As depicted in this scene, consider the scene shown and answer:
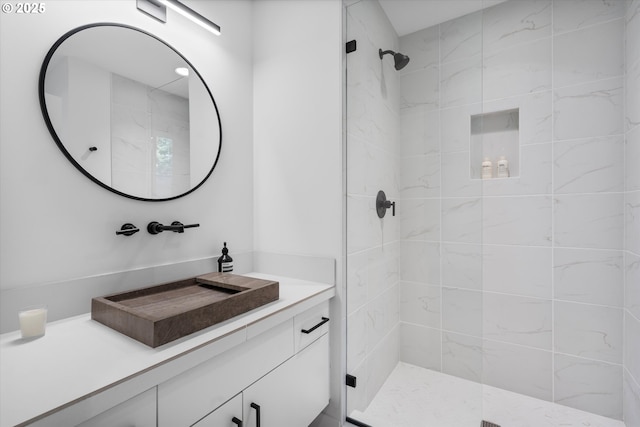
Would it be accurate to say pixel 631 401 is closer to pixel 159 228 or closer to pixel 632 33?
pixel 632 33

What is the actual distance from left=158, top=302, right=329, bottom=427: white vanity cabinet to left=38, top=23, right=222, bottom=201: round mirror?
2.56 ft

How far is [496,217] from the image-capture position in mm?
1845

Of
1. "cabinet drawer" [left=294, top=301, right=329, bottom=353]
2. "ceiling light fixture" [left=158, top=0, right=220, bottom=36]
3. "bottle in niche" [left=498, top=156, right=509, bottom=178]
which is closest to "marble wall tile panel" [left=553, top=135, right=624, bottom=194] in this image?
"bottle in niche" [left=498, top=156, right=509, bottom=178]

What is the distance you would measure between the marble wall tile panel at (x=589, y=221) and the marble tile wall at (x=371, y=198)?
0.71m

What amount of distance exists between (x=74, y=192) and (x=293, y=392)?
1131 mm

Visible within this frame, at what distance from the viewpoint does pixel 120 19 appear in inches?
47.2

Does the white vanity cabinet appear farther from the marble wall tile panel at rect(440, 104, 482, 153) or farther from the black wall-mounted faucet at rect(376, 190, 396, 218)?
the marble wall tile panel at rect(440, 104, 482, 153)

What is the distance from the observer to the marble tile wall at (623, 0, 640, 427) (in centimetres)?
142

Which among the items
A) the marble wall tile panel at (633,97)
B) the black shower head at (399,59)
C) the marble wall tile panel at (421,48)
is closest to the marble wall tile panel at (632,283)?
the marble wall tile panel at (633,97)

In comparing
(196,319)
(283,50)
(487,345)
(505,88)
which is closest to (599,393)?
(487,345)

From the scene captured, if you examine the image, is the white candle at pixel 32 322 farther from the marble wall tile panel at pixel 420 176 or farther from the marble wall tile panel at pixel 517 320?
the marble wall tile panel at pixel 517 320

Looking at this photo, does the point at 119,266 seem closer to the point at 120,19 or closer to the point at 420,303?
the point at 120,19

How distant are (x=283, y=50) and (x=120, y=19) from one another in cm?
76

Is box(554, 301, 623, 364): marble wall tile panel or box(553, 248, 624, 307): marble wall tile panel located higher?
box(553, 248, 624, 307): marble wall tile panel
